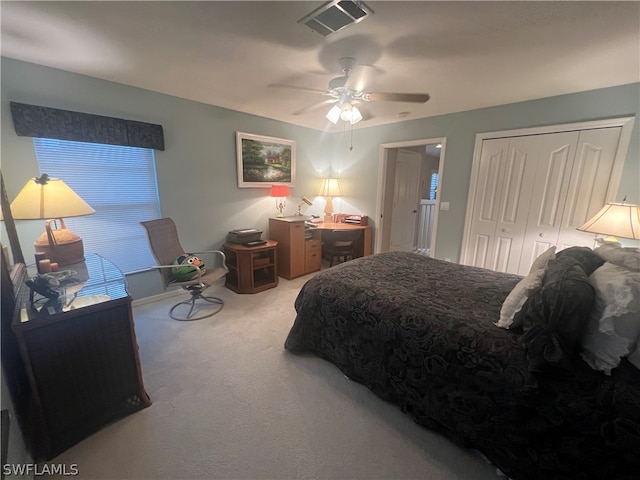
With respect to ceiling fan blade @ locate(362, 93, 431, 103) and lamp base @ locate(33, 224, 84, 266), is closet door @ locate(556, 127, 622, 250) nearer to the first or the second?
ceiling fan blade @ locate(362, 93, 431, 103)

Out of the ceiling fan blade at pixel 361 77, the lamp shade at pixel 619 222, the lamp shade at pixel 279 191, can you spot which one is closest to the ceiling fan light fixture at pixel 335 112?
the ceiling fan blade at pixel 361 77

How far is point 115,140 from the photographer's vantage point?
258 centimetres

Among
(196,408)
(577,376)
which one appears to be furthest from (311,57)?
(196,408)

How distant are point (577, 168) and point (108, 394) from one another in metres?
4.36

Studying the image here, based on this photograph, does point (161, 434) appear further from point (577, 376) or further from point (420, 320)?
point (577, 376)

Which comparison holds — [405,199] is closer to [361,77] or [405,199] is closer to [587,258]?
[361,77]

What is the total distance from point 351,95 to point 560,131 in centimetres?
228

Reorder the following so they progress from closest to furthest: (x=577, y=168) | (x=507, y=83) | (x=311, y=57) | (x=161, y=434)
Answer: (x=161, y=434), (x=311, y=57), (x=507, y=83), (x=577, y=168)

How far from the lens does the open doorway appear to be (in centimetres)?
423

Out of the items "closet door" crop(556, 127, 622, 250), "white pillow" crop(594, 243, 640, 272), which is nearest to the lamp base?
"white pillow" crop(594, 243, 640, 272)

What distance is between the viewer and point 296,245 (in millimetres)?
3881

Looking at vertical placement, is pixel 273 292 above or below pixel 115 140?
below

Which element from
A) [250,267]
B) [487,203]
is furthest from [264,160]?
[487,203]

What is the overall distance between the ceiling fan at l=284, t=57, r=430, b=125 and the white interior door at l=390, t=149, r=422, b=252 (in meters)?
2.40
